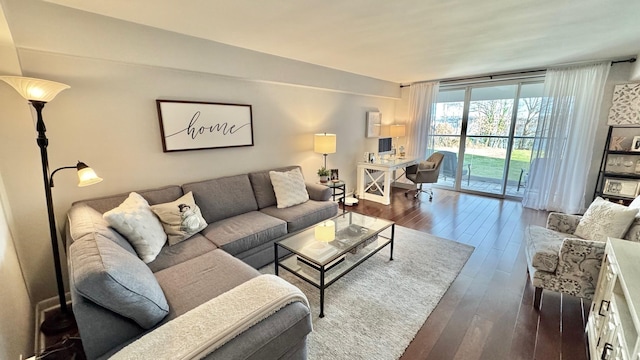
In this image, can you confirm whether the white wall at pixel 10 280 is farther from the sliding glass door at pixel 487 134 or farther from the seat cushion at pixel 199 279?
the sliding glass door at pixel 487 134

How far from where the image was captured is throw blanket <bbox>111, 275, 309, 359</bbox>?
916 mm

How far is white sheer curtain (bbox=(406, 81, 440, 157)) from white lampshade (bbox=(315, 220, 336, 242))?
11.9 ft

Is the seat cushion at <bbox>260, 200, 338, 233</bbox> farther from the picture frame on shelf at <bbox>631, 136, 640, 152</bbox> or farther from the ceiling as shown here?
the picture frame on shelf at <bbox>631, 136, 640, 152</bbox>

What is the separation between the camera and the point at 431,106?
5.21 meters

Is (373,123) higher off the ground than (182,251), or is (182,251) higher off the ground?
(373,123)

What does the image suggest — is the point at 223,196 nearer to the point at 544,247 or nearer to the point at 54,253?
the point at 54,253

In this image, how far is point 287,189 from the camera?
3152 millimetres

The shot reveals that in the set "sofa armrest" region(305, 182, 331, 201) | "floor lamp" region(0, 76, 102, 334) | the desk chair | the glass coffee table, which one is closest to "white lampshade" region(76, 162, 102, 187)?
"floor lamp" region(0, 76, 102, 334)

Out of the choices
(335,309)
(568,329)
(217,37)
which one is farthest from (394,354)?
(217,37)

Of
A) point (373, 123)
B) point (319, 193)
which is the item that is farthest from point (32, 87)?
point (373, 123)

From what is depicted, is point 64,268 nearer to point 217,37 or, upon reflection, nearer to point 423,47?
point 217,37

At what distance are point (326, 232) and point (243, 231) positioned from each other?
794 millimetres

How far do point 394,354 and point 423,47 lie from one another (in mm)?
2980

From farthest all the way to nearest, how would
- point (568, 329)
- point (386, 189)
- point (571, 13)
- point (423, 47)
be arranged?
point (386, 189), point (423, 47), point (571, 13), point (568, 329)
